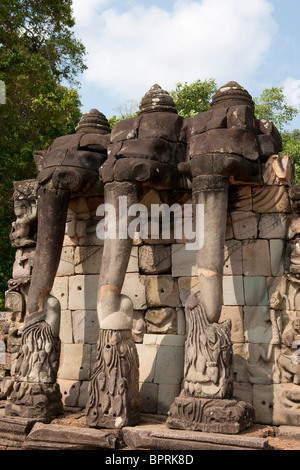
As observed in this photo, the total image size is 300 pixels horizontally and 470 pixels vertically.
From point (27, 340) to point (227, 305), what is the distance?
249 centimetres

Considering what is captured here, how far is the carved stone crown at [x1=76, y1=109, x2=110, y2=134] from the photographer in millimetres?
7789

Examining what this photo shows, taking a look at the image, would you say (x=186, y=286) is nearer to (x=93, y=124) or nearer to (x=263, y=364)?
(x=263, y=364)

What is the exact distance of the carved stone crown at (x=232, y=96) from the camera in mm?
6641

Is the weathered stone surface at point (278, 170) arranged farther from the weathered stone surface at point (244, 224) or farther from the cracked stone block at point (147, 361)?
the cracked stone block at point (147, 361)

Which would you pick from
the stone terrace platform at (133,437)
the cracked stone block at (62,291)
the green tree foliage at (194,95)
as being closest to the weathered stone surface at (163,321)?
the stone terrace platform at (133,437)

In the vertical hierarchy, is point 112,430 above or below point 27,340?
below

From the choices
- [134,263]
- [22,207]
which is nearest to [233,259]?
[134,263]

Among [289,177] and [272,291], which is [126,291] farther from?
[289,177]

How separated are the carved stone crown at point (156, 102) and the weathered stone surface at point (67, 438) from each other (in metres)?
3.94

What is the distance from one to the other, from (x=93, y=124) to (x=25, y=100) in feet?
25.2

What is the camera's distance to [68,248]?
7926mm

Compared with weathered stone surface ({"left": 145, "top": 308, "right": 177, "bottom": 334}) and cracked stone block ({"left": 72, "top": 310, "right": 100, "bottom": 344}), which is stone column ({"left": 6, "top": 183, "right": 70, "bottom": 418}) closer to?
cracked stone block ({"left": 72, "top": 310, "right": 100, "bottom": 344})

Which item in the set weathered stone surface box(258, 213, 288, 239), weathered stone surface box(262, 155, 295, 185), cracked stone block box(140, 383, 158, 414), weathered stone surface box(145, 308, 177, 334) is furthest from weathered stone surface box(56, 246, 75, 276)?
weathered stone surface box(262, 155, 295, 185)
